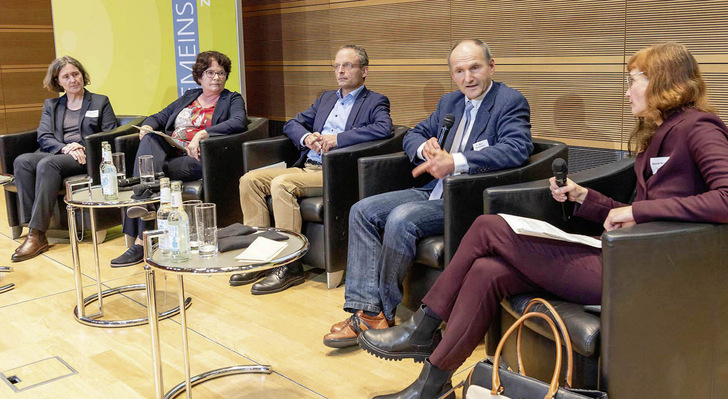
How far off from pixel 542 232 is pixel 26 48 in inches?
291

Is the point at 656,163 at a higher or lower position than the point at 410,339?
higher

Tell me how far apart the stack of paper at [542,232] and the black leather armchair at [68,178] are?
10.9ft

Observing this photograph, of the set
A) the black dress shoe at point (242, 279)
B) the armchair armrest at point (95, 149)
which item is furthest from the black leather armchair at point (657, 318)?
the armchair armrest at point (95, 149)

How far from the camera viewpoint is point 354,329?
3.11 metres

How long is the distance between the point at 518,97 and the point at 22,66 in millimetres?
6638

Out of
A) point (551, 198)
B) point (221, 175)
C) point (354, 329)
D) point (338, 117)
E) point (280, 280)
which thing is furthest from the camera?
point (221, 175)

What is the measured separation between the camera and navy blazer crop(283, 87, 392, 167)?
4.02m

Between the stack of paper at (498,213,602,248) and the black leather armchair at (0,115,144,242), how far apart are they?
130 inches

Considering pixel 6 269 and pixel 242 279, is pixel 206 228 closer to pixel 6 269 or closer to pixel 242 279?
pixel 242 279

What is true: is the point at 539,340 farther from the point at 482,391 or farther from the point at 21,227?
the point at 21,227

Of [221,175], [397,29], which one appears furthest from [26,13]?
[397,29]

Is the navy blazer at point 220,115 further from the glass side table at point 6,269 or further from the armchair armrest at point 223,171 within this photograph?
the glass side table at point 6,269

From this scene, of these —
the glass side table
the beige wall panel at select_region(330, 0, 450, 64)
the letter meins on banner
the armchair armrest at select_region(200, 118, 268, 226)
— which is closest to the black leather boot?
the armchair armrest at select_region(200, 118, 268, 226)

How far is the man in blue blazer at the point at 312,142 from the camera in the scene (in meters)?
3.95
